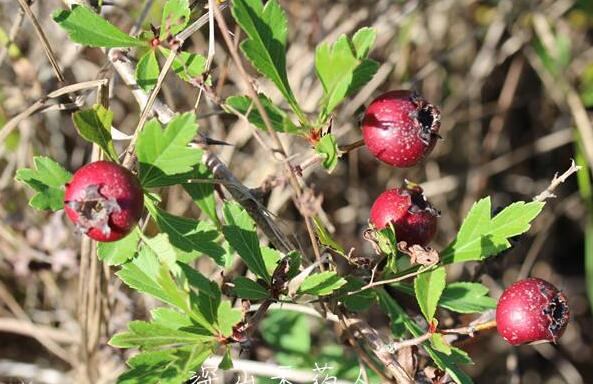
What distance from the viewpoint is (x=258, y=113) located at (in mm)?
1598

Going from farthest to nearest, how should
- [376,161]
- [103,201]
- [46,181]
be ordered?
[376,161]
[46,181]
[103,201]

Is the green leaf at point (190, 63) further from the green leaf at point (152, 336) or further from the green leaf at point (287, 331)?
the green leaf at point (287, 331)

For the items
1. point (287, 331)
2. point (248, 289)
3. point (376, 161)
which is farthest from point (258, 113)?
point (376, 161)

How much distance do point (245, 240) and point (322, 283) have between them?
0.20 metres

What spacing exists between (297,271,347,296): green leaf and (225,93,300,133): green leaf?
0.32 metres

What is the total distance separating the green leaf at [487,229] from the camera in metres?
1.65

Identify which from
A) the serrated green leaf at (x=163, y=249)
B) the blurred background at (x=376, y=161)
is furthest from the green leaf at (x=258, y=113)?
the blurred background at (x=376, y=161)

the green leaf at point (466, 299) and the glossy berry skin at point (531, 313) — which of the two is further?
the green leaf at point (466, 299)

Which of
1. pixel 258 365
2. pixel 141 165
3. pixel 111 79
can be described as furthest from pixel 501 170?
pixel 141 165

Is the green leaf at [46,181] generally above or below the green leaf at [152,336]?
above

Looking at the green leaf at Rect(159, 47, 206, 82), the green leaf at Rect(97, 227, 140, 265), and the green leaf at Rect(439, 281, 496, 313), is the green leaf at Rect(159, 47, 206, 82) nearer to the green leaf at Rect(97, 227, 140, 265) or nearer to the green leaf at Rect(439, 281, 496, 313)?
the green leaf at Rect(97, 227, 140, 265)

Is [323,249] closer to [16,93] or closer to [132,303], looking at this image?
[132,303]

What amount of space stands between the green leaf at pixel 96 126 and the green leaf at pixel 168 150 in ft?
0.30

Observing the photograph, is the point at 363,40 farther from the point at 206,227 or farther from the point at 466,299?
the point at 466,299
